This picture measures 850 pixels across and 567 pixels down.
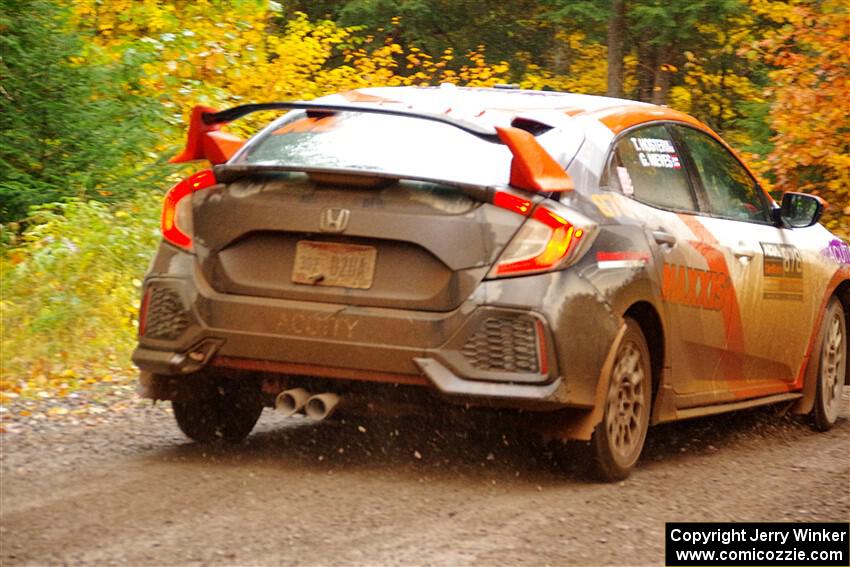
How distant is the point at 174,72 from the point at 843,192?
8.03 meters

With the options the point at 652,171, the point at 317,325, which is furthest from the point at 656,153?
the point at 317,325

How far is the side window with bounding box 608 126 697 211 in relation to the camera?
6.52 meters

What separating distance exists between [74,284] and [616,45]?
18.4 meters

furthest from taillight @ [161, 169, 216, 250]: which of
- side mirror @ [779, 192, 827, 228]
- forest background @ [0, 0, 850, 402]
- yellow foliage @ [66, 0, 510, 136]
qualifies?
yellow foliage @ [66, 0, 510, 136]

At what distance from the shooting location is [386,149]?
6.07 meters

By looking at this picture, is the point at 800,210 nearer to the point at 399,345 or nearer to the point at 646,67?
the point at 399,345

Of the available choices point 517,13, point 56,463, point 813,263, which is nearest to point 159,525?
point 56,463

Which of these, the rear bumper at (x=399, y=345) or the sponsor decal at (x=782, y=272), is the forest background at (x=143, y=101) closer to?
the rear bumper at (x=399, y=345)

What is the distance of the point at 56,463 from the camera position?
6109 millimetres

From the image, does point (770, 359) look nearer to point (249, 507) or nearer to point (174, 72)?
point (249, 507)

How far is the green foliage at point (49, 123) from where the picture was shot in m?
11.6

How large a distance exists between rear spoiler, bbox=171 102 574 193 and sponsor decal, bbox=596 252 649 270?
1.02 feet

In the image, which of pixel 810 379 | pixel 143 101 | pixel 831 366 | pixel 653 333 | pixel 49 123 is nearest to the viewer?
pixel 653 333

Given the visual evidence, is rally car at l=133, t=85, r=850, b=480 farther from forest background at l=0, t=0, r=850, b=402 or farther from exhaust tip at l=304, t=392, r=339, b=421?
forest background at l=0, t=0, r=850, b=402
